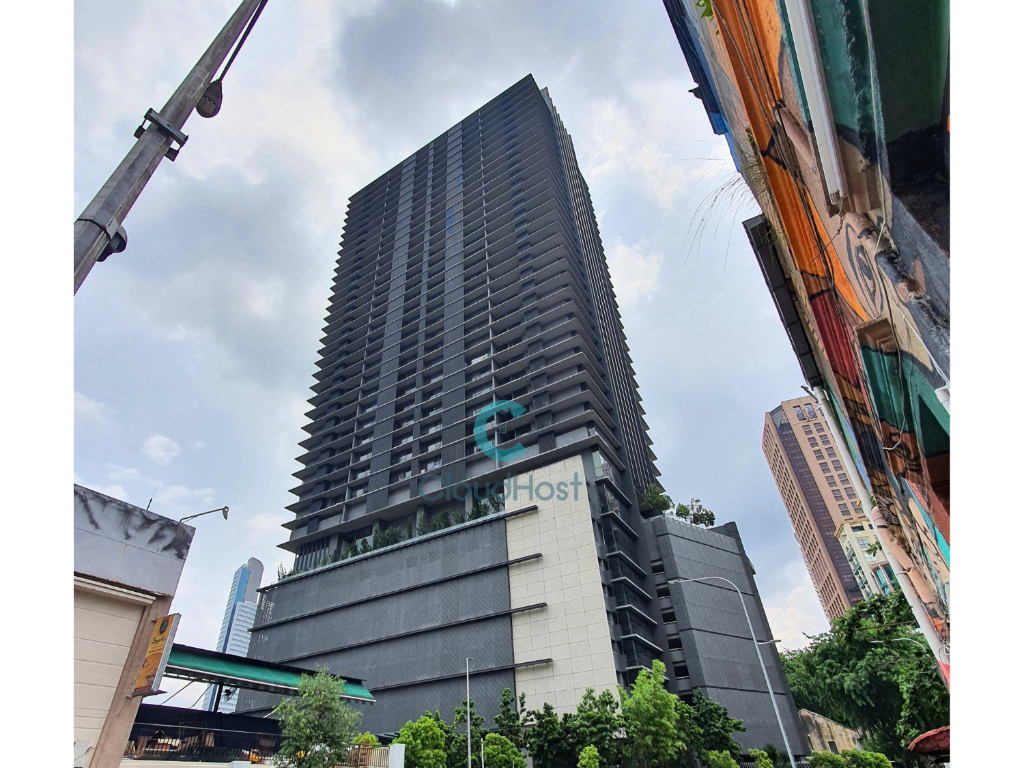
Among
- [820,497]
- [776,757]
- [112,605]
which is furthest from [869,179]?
[820,497]

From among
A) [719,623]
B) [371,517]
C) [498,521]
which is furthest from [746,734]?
[371,517]

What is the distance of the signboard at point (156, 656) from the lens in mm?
9289

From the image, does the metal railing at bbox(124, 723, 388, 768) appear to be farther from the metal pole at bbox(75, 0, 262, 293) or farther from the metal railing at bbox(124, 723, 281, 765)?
the metal pole at bbox(75, 0, 262, 293)

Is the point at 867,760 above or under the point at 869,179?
under

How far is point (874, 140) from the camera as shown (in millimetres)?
2793

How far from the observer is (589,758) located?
27141mm

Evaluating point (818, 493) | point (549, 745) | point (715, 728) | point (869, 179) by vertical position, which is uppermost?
point (818, 493)

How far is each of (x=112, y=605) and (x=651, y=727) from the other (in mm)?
27229

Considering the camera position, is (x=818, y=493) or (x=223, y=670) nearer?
(x=223, y=670)

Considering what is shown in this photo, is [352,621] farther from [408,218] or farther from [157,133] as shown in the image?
[408,218]

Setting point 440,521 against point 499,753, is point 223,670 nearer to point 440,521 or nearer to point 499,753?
point 499,753

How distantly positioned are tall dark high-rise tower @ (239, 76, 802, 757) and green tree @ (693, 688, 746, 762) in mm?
5519

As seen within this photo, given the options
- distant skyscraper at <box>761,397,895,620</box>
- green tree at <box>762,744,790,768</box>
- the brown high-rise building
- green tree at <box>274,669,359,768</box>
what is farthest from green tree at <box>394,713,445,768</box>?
the brown high-rise building

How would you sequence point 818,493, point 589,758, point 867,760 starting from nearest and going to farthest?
point 589,758, point 867,760, point 818,493
